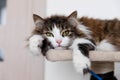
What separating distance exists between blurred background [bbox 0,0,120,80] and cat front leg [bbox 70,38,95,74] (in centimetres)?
58

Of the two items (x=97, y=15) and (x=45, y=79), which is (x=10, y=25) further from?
(x=97, y=15)

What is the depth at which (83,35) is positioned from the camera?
3.88 ft

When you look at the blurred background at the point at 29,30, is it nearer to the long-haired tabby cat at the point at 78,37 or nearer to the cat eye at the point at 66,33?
the long-haired tabby cat at the point at 78,37

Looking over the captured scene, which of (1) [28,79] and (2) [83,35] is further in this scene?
(1) [28,79]

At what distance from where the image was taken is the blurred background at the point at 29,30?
1672mm

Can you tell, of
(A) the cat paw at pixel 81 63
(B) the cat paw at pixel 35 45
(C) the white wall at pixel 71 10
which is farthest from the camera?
(C) the white wall at pixel 71 10

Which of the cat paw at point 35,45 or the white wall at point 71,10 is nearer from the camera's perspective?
the cat paw at point 35,45

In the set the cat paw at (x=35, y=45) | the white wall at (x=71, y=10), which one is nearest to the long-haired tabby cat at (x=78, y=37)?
the cat paw at (x=35, y=45)

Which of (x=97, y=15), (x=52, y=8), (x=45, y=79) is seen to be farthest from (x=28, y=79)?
(x=97, y=15)

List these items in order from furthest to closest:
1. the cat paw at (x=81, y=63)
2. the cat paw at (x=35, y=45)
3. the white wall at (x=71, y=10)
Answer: the white wall at (x=71, y=10) → the cat paw at (x=35, y=45) → the cat paw at (x=81, y=63)

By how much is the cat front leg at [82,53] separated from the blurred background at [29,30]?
1.90 feet

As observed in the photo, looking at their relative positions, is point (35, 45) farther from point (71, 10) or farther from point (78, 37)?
point (71, 10)

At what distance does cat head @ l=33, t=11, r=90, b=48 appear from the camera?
1127 mm

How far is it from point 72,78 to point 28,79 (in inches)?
12.4
